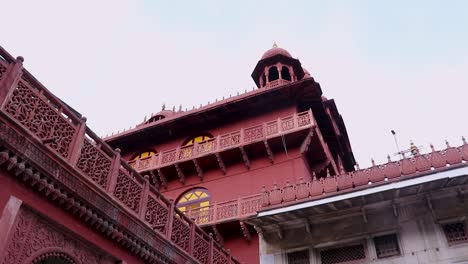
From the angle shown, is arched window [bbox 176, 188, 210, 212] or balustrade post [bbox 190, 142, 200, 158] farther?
balustrade post [bbox 190, 142, 200, 158]

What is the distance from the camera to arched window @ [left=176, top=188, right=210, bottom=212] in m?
20.0

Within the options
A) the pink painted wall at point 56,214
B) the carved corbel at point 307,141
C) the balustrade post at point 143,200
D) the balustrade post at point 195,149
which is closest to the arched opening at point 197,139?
the balustrade post at point 195,149

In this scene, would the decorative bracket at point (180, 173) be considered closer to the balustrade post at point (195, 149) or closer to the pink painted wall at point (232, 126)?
the balustrade post at point (195, 149)

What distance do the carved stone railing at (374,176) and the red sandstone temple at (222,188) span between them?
1.3 inches

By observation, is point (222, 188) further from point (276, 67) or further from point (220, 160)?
point (276, 67)

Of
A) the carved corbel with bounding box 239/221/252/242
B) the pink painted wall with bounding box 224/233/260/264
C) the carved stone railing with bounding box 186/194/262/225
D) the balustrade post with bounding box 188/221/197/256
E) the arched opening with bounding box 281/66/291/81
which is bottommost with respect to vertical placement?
the balustrade post with bounding box 188/221/197/256

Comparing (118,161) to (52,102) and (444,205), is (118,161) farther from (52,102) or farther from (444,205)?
(444,205)

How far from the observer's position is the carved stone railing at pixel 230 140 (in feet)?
62.7

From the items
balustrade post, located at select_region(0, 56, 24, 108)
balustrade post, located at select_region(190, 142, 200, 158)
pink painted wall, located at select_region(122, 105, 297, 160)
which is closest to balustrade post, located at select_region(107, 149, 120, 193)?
balustrade post, located at select_region(0, 56, 24, 108)

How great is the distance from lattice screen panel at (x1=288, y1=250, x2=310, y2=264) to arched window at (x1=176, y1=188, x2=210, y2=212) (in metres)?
6.48

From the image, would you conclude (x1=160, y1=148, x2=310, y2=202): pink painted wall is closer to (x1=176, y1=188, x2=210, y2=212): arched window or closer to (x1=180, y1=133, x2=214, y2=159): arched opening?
(x1=176, y1=188, x2=210, y2=212): arched window

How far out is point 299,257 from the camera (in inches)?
550

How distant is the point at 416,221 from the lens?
502 inches

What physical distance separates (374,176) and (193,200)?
971 centimetres
